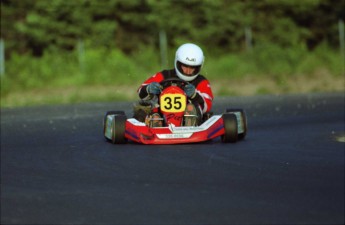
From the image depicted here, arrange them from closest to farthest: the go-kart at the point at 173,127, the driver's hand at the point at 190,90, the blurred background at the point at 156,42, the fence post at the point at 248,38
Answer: the go-kart at the point at 173,127 < the driver's hand at the point at 190,90 < the blurred background at the point at 156,42 < the fence post at the point at 248,38

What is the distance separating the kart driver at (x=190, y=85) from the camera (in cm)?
1261

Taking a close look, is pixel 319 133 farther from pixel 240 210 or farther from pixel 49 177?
pixel 240 210

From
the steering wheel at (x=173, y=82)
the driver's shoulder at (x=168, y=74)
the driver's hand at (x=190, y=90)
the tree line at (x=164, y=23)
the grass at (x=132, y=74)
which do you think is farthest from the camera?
the tree line at (x=164, y=23)

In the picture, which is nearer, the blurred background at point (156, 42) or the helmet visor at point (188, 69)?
the helmet visor at point (188, 69)

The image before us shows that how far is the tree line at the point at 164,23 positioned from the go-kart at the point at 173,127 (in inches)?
750

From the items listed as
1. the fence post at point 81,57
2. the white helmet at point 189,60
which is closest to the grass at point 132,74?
the fence post at point 81,57

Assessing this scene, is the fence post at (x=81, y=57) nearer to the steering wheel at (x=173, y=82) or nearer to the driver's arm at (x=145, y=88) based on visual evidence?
the driver's arm at (x=145, y=88)

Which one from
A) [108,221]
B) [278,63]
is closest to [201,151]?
[108,221]

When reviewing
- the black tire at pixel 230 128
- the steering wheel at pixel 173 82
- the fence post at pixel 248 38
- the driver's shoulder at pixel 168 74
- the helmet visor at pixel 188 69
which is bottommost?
the black tire at pixel 230 128

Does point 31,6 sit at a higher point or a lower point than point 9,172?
higher

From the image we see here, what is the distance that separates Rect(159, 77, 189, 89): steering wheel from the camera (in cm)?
1277

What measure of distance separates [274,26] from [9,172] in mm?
23956

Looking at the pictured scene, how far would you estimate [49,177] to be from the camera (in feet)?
30.9

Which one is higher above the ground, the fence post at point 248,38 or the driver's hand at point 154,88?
the fence post at point 248,38
